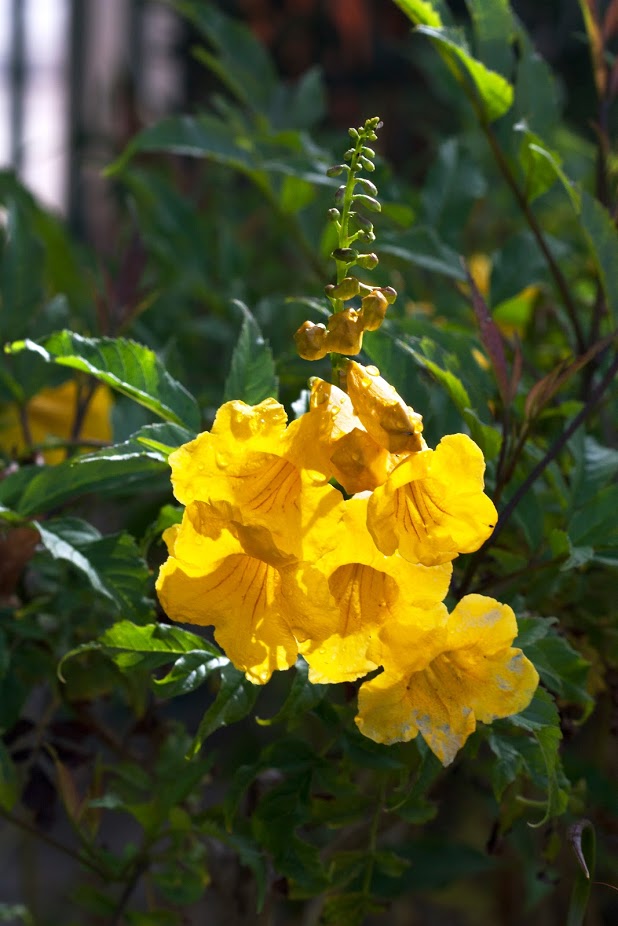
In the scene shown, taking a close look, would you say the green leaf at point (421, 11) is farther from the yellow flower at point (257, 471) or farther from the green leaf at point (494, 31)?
the yellow flower at point (257, 471)

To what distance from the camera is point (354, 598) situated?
1.87 ft

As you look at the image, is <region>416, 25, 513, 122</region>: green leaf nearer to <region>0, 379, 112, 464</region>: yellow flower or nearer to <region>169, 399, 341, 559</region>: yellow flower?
<region>169, 399, 341, 559</region>: yellow flower

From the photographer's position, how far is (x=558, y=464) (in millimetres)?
831

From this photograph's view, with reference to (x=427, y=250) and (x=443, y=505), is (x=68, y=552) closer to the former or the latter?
(x=443, y=505)

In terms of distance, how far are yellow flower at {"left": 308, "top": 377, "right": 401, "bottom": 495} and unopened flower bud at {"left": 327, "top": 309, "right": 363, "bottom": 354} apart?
0.03m

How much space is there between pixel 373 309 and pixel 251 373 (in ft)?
0.52

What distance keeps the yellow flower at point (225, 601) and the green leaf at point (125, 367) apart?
12 centimetres

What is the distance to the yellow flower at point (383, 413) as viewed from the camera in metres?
0.54

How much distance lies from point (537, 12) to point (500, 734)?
2.82m

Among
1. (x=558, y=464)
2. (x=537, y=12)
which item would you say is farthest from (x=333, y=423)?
(x=537, y=12)

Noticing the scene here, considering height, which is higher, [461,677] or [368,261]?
[368,261]

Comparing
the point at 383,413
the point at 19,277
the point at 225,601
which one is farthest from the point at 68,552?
the point at 19,277

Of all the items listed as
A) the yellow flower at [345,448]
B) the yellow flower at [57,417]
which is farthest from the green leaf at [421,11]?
the yellow flower at [57,417]

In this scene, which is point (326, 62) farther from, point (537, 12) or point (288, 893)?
point (288, 893)
